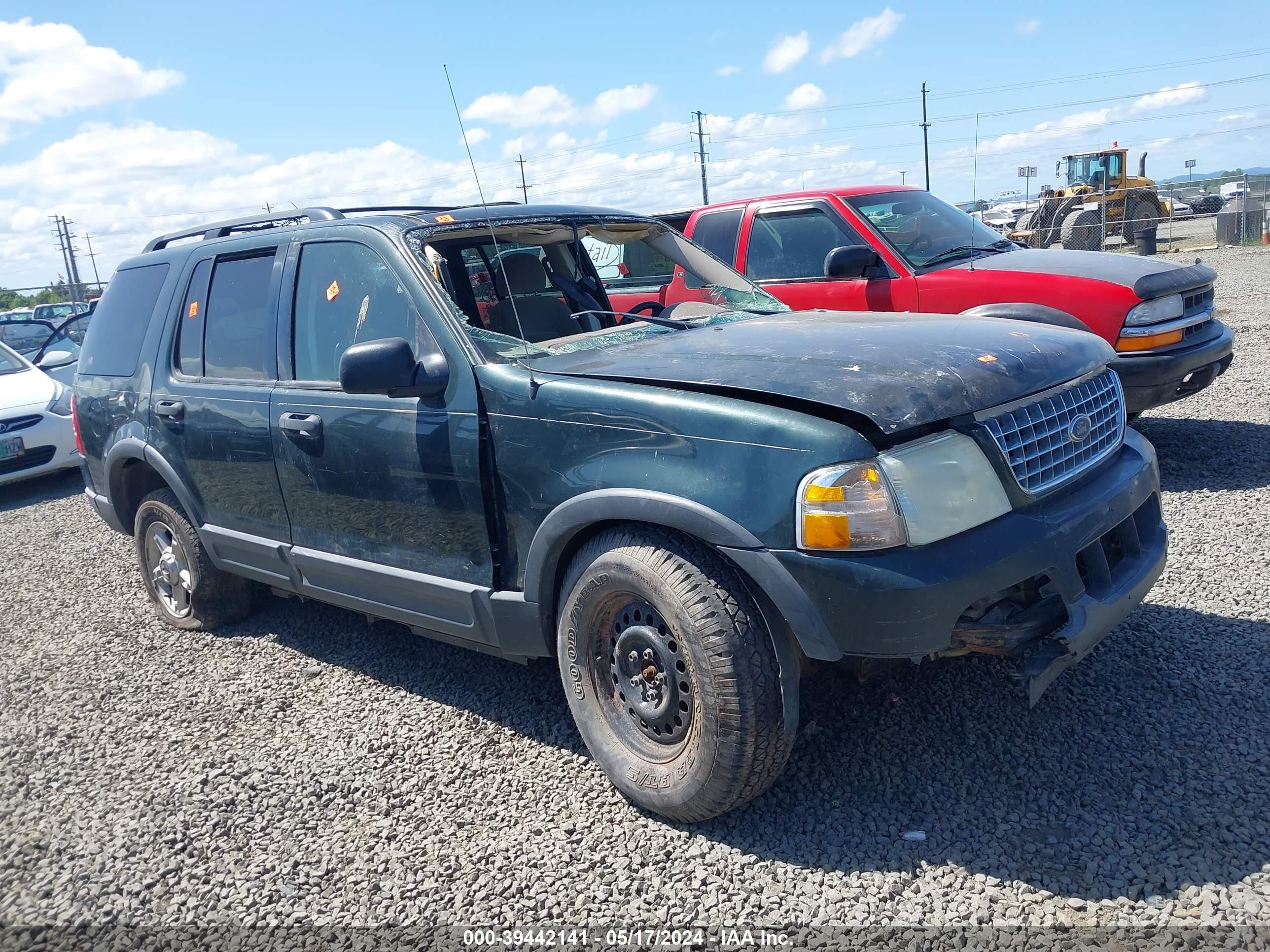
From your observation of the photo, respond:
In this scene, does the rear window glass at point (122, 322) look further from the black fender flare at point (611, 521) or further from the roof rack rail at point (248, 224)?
the black fender flare at point (611, 521)

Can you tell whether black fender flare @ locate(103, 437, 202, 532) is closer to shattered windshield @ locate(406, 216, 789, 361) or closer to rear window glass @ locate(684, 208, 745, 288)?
shattered windshield @ locate(406, 216, 789, 361)

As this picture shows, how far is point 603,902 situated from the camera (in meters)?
2.65

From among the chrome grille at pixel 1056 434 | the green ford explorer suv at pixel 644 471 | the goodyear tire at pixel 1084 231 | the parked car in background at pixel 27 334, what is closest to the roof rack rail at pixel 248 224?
the green ford explorer suv at pixel 644 471

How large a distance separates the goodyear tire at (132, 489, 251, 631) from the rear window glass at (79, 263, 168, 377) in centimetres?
77

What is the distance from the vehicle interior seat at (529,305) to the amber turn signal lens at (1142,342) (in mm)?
3662

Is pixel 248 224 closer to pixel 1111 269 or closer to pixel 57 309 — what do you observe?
pixel 1111 269

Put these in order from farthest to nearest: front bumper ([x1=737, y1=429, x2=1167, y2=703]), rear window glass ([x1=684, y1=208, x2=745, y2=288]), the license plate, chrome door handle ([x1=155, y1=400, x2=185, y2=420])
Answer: the license plate
rear window glass ([x1=684, y1=208, x2=745, y2=288])
chrome door handle ([x1=155, y1=400, x2=185, y2=420])
front bumper ([x1=737, y1=429, x2=1167, y2=703])

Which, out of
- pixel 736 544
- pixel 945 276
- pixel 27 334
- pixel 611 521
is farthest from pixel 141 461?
pixel 27 334

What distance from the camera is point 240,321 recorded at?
4344mm

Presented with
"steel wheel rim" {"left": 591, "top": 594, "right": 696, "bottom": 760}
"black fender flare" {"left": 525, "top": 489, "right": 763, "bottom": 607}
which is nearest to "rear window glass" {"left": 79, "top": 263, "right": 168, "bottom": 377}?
"black fender flare" {"left": 525, "top": 489, "right": 763, "bottom": 607}

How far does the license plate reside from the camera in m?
8.70

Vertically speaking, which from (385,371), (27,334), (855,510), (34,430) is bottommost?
(34,430)

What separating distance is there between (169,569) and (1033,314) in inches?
208

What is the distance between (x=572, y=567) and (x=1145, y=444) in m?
2.19
